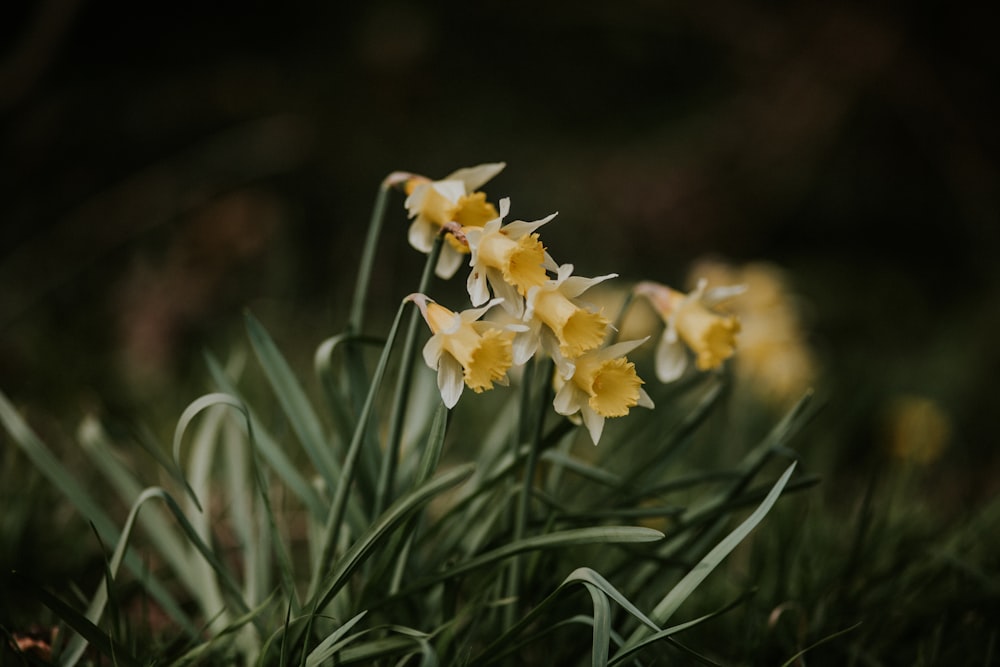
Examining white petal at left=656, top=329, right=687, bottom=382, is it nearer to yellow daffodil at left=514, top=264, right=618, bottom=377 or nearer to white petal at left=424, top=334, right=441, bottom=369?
yellow daffodil at left=514, top=264, right=618, bottom=377

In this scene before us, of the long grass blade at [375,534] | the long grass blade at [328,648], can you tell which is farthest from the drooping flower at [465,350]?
the long grass blade at [328,648]

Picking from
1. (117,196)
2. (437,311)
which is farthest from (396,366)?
(117,196)

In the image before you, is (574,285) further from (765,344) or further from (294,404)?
Answer: (765,344)

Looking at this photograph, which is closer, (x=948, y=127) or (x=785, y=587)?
(x=785, y=587)

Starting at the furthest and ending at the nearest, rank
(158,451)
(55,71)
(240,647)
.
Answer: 1. (55,71)
2. (158,451)
3. (240,647)

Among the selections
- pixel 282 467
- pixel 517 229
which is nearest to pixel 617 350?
pixel 517 229

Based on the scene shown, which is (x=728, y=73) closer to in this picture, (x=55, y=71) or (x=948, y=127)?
(x=948, y=127)

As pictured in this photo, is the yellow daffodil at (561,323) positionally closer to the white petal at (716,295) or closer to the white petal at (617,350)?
the white petal at (617,350)

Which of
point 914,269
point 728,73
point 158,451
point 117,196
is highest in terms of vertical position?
point 117,196

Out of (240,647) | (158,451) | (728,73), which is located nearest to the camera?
(240,647)
